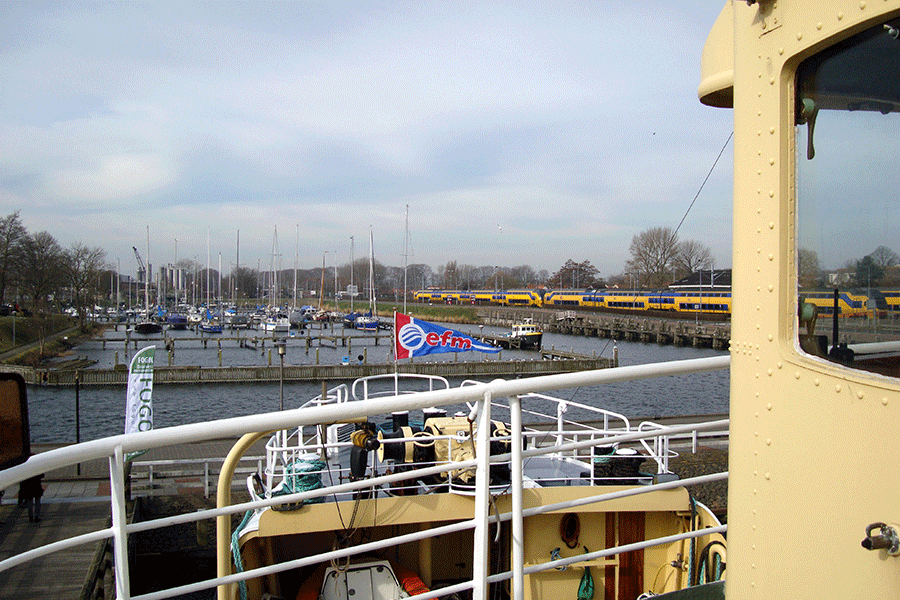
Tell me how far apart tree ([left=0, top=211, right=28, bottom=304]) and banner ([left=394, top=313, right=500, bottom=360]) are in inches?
2358

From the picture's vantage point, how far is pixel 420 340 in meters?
11.7

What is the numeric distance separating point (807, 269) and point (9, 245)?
228 feet

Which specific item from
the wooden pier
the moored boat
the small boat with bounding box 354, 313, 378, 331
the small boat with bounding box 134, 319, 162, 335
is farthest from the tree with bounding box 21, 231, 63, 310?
the moored boat

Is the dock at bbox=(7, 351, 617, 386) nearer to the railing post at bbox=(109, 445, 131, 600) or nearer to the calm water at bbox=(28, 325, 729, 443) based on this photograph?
the calm water at bbox=(28, 325, 729, 443)

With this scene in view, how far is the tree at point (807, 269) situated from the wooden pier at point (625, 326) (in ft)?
180

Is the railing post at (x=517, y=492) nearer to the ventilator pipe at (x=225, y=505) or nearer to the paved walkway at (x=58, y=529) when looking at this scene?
the ventilator pipe at (x=225, y=505)

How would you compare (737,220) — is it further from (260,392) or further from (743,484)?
(260,392)

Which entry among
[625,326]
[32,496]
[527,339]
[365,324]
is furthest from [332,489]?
[365,324]

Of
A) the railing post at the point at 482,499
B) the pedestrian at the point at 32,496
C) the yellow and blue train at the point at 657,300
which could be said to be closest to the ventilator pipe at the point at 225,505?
the railing post at the point at 482,499

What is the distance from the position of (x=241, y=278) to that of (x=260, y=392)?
401 feet

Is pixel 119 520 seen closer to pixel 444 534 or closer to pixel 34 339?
pixel 444 534

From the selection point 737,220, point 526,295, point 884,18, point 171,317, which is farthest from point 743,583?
point 526,295

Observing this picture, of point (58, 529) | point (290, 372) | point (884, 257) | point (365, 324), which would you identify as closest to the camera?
point (884, 257)

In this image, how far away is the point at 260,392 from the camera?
38688 millimetres
